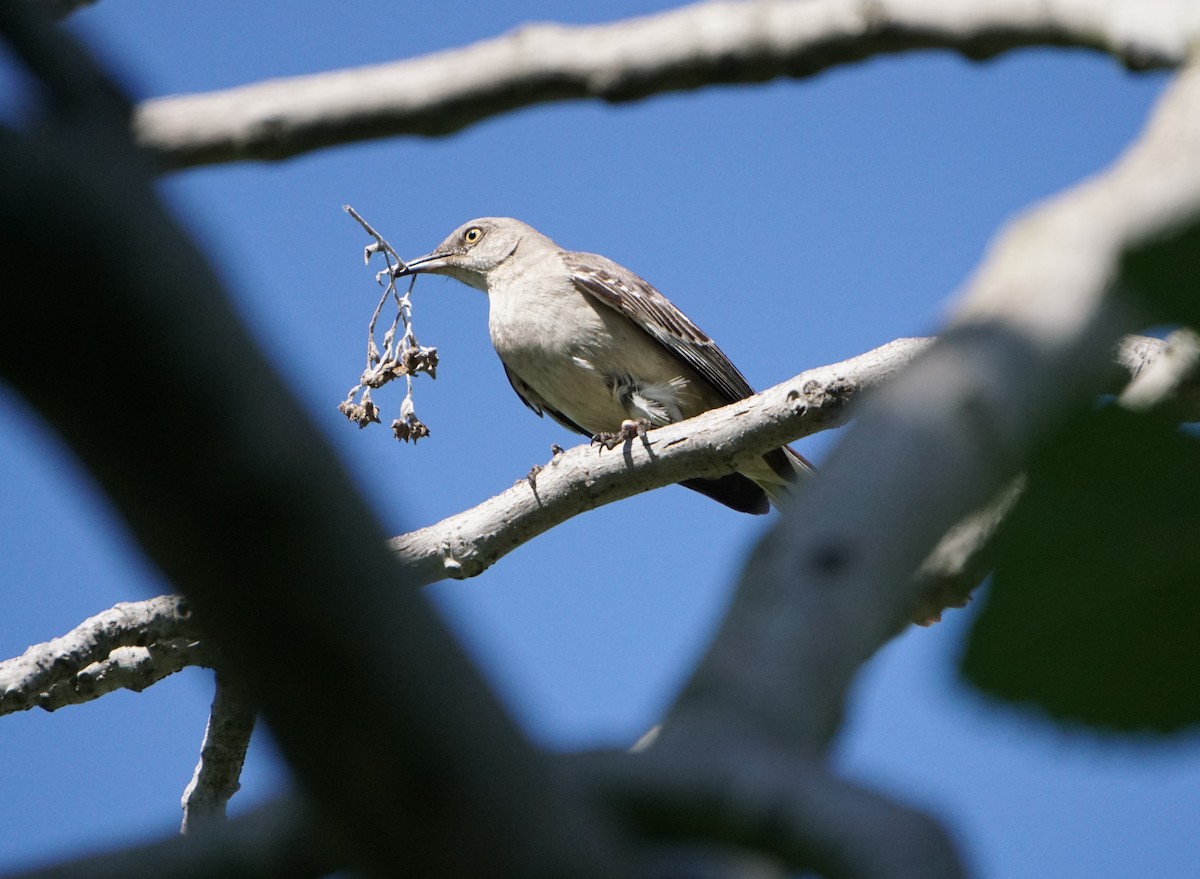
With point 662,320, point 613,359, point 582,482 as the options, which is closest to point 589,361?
point 613,359

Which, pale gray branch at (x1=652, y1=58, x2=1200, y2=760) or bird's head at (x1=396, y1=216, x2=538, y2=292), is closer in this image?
pale gray branch at (x1=652, y1=58, x2=1200, y2=760)

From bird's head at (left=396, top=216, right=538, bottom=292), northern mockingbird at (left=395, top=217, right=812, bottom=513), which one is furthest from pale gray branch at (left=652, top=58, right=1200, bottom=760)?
bird's head at (left=396, top=216, right=538, bottom=292)

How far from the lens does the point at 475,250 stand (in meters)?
10.0

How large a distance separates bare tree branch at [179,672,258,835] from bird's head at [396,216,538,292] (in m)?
5.17

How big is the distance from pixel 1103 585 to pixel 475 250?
9031 millimetres

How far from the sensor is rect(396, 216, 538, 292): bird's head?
9.92 metres

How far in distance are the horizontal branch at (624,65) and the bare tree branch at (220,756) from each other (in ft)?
12.4

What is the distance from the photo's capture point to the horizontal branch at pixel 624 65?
6.95 feet

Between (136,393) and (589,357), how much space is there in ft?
25.3

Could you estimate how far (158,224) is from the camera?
93 cm

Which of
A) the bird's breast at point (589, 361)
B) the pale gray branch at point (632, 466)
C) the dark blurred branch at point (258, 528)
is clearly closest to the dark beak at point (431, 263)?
the bird's breast at point (589, 361)

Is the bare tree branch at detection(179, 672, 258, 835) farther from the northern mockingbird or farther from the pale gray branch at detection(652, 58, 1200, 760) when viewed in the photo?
the pale gray branch at detection(652, 58, 1200, 760)

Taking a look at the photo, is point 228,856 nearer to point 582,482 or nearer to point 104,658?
point 582,482

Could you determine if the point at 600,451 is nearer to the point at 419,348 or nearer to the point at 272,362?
the point at 419,348
